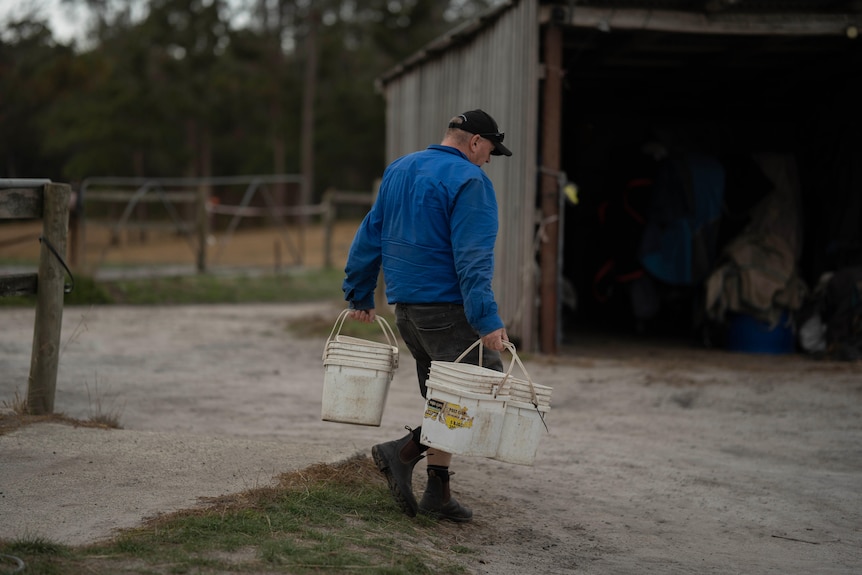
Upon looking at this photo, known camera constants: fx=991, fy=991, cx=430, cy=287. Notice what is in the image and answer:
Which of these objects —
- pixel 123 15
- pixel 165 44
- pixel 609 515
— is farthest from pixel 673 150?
pixel 123 15

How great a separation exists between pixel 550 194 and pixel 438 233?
19.7 ft

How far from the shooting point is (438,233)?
466 centimetres

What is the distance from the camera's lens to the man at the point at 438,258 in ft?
14.8

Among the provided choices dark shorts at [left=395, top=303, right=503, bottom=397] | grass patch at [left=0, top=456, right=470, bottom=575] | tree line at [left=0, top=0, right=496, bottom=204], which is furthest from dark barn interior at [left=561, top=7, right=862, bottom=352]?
tree line at [left=0, top=0, right=496, bottom=204]

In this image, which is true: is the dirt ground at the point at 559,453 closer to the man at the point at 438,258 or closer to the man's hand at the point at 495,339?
the man at the point at 438,258

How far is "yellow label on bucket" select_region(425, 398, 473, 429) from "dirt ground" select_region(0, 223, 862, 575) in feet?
1.96

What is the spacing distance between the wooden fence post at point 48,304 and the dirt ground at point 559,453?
60cm

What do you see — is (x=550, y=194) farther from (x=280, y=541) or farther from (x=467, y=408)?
(x=280, y=541)

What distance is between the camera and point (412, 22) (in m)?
37.8

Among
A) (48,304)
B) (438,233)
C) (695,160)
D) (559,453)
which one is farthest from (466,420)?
(695,160)

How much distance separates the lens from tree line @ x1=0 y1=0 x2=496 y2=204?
38.8 m

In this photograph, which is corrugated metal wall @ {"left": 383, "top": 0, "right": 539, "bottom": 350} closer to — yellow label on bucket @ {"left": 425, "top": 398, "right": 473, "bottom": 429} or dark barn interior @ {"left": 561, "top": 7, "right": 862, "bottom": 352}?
dark barn interior @ {"left": 561, "top": 7, "right": 862, "bottom": 352}

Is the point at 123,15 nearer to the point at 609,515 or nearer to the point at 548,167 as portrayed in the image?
the point at 548,167

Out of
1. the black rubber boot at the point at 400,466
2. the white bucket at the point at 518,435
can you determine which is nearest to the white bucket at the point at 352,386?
the black rubber boot at the point at 400,466
